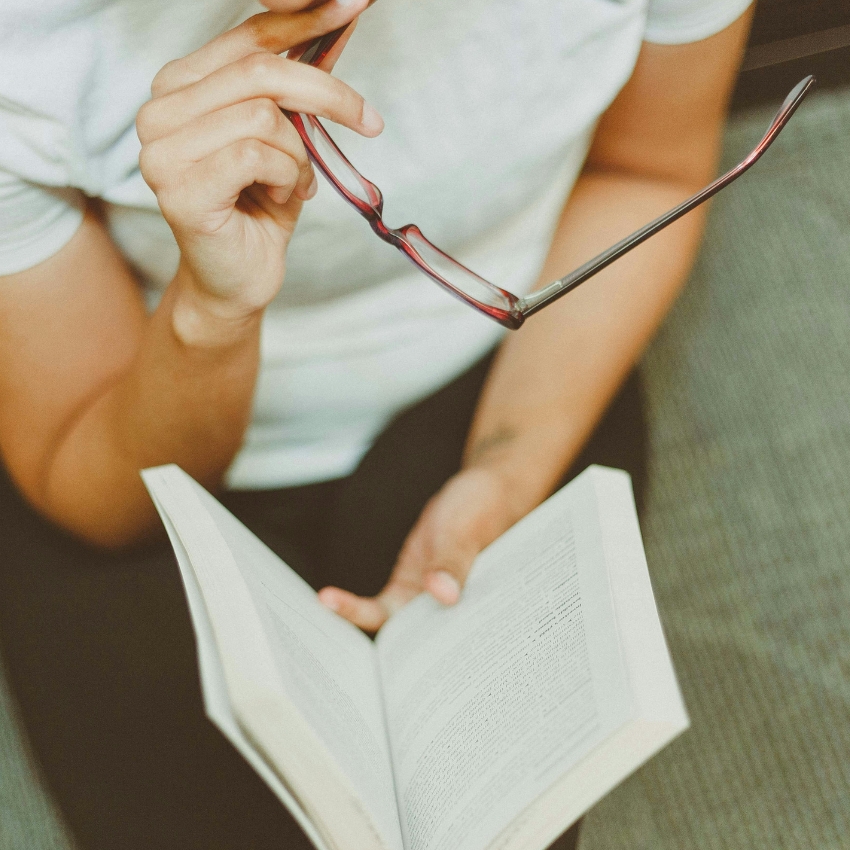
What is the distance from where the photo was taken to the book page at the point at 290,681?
33 cm

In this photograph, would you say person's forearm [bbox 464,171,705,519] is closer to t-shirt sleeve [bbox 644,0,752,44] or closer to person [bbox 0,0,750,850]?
person [bbox 0,0,750,850]

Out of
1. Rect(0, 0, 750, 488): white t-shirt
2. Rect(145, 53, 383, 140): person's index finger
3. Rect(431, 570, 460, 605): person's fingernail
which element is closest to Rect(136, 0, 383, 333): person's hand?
Rect(145, 53, 383, 140): person's index finger

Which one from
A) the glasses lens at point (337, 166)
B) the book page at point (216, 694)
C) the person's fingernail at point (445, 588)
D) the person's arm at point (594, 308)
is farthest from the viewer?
the person's arm at point (594, 308)

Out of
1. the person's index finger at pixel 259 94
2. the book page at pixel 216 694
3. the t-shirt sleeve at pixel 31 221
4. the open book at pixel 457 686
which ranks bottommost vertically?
the open book at pixel 457 686

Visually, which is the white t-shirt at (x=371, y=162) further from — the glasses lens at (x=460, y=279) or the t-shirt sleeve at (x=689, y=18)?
the glasses lens at (x=460, y=279)

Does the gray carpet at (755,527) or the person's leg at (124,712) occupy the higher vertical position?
the person's leg at (124,712)

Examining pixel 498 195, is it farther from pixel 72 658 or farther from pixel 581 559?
pixel 72 658

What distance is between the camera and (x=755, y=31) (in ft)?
3.65

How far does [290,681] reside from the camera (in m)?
0.35

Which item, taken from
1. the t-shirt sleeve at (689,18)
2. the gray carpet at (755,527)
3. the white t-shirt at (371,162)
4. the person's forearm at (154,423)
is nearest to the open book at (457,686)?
the person's forearm at (154,423)

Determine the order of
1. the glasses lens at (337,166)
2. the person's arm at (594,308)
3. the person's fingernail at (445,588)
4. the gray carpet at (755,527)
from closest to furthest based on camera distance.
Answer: the glasses lens at (337,166) → the person's fingernail at (445,588) → the person's arm at (594,308) → the gray carpet at (755,527)

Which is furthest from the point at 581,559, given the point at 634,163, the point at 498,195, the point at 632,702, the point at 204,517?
the point at 634,163

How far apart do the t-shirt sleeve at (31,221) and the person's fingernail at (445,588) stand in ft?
1.19

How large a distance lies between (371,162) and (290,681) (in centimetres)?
39
